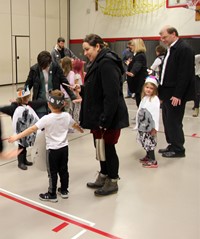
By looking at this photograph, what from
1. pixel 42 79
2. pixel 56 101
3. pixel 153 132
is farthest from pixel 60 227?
pixel 42 79

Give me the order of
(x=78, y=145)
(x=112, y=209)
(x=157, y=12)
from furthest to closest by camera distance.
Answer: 1. (x=157, y=12)
2. (x=78, y=145)
3. (x=112, y=209)

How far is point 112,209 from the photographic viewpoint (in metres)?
2.99

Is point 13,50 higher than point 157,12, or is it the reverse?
point 157,12

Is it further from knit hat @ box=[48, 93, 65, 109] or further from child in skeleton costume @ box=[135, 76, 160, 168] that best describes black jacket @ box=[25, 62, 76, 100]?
knit hat @ box=[48, 93, 65, 109]

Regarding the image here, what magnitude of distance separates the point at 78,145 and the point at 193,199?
2281mm

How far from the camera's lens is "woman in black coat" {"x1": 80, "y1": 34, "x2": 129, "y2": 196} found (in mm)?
2908

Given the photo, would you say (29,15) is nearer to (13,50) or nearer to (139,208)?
(13,50)

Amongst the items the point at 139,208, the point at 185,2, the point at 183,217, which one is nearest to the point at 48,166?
the point at 139,208

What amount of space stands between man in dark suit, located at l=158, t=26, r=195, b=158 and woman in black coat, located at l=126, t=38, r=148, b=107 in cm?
137

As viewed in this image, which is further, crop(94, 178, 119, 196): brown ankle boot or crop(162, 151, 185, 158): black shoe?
crop(162, 151, 185, 158): black shoe

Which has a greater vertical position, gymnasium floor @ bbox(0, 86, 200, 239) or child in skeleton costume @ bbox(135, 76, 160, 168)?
child in skeleton costume @ bbox(135, 76, 160, 168)

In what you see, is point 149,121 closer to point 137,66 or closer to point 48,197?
point 48,197

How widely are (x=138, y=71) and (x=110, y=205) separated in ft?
10.6

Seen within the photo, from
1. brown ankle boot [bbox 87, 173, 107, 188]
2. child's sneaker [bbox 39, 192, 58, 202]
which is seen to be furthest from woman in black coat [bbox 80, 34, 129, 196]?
child's sneaker [bbox 39, 192, 58, 202]
